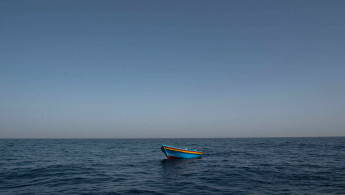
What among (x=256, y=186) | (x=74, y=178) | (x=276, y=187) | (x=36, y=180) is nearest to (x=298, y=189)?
(x=276, y=187)

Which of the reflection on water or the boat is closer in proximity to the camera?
the reflection on water

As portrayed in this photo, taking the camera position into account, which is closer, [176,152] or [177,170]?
[177,170]

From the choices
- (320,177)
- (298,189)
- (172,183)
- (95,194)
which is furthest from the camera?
(320,177)

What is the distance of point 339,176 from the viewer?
784 inches

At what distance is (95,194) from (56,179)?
7.55m

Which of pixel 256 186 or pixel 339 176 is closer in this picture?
pixel 256 186

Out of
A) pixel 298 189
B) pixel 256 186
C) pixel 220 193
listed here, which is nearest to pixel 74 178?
pixel 220 193

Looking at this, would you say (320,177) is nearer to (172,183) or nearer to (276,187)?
(276,187)

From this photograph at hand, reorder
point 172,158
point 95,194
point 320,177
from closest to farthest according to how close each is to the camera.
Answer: point 95,194 < point 320,177 < point 172,158

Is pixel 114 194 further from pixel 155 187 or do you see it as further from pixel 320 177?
pixel 320 177

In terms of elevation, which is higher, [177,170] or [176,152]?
[176,152]

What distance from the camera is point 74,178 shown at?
1964 centimetres

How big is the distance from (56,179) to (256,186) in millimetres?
18856

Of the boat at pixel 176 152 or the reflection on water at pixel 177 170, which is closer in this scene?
the reflection on water at pixel 177 170
